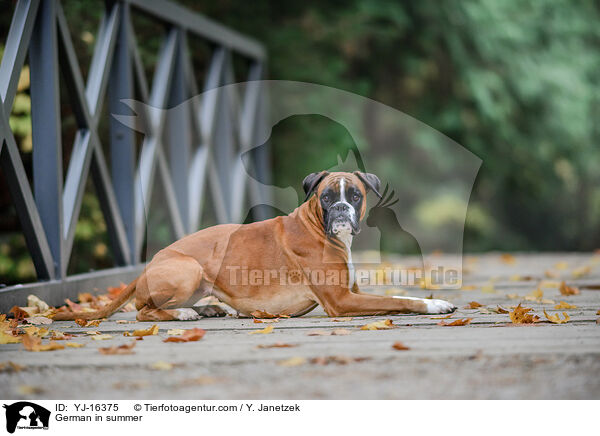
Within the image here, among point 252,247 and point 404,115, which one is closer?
point 252,247

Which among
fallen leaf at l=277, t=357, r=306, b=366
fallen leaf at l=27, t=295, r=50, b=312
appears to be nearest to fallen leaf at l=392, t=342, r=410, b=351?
Result: fallen leaf at l=277, t=357, r=306, b=366

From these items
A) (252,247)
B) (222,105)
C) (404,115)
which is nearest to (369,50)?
(404,115)

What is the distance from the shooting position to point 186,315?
3.96 metres

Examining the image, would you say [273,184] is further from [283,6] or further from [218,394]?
[218,394]

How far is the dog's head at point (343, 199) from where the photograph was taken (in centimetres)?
361

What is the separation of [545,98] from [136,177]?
767 centimetres

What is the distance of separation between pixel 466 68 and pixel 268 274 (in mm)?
8167

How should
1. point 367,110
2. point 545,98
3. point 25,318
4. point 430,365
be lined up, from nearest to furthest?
point 430,365 → point 25,318 → point 545,98 → point 367,110

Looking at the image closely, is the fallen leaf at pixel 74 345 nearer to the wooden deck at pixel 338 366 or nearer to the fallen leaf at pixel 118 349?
the wooden deck at pixel 338 366

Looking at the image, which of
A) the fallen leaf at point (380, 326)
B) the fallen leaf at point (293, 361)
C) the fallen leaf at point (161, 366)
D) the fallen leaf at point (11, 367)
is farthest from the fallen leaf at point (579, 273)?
the fallen leaf at point (11, 367)

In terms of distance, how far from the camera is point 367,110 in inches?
536

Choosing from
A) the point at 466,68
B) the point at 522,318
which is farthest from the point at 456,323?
the point at 466,68

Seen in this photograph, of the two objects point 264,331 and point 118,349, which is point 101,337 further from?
point 264,331
